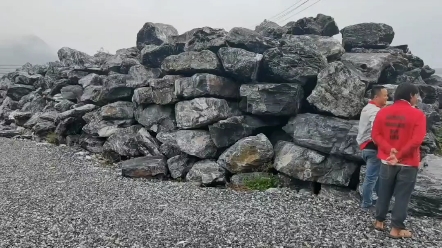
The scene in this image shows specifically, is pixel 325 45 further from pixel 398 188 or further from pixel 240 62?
pixel 398 188

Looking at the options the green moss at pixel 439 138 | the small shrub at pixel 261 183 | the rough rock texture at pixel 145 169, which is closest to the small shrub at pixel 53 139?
the rough rock texture at pixel 145 169

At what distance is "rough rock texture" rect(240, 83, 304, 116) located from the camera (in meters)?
11.3

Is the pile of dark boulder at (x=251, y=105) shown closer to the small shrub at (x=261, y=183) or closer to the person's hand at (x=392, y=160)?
the small shrub at (x=261, y=183)

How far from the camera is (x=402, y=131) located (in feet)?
21.0

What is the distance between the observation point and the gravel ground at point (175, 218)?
21.8 feet

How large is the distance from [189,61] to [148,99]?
2.47m

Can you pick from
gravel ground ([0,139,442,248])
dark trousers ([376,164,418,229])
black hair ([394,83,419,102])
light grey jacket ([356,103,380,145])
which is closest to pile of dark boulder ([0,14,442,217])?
gravel ground ([0,139,442,248])

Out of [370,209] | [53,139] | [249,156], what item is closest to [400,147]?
[370,209]

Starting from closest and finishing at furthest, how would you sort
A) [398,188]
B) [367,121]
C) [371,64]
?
1. [398,188]
2. [367,121]
3. [371,64]

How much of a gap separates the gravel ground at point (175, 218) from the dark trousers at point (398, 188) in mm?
439

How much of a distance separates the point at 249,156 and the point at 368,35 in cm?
762

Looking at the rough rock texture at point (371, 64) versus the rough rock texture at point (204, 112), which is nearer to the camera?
the rough rock texture at point (371, 64)

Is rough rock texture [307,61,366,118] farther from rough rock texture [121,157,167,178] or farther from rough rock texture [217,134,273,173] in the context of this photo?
rough rock texture [121,157,167,178]

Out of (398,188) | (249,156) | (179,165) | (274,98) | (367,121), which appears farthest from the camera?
(179,165)
